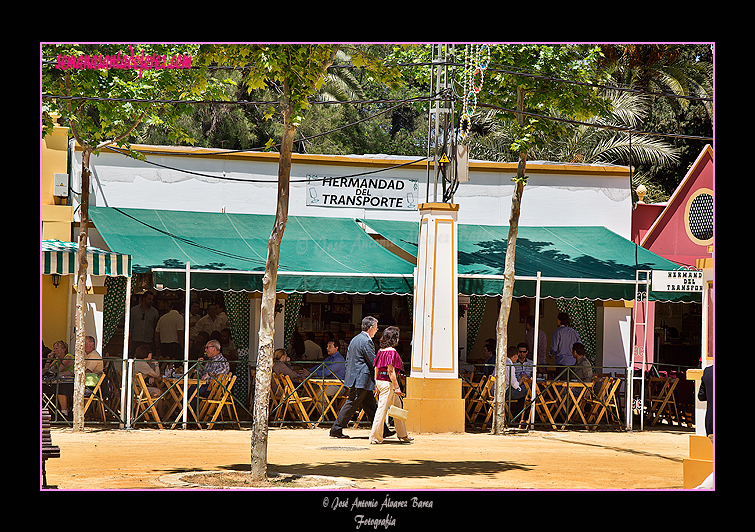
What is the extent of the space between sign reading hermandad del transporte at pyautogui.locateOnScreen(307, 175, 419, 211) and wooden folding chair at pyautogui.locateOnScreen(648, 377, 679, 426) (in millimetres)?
5522

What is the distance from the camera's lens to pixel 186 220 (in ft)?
49.5

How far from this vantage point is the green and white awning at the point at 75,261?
11.1 m

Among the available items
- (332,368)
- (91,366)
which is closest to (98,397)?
(91,366)

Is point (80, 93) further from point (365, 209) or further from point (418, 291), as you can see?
point (365, 209)

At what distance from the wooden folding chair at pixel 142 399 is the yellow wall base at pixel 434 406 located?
342cm

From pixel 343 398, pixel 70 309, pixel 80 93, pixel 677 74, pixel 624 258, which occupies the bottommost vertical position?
pixel 343 398

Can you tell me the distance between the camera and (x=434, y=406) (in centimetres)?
1170

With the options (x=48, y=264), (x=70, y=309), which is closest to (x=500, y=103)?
(x=48, y=264)

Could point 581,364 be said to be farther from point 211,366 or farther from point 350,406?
point 211,366

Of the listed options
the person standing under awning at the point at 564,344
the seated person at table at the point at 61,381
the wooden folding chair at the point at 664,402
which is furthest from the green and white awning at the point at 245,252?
the wooden folding chair at the point at 664,402

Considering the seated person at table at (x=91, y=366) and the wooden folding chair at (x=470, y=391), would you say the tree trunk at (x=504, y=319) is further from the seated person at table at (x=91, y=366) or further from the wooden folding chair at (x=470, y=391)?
the seated person at table at (x=91, y=366)

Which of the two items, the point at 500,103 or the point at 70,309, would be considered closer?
the point at 500,103

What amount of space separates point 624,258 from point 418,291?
4651mm

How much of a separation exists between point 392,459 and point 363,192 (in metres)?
7.83
